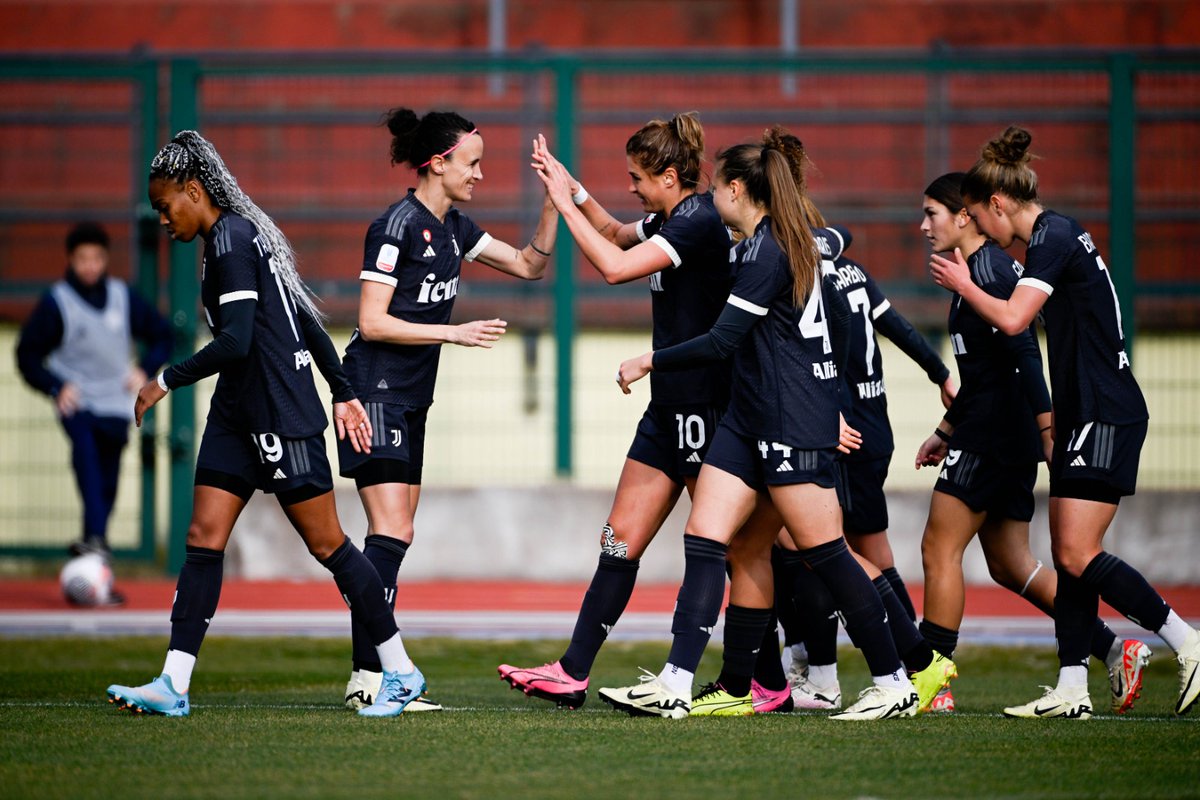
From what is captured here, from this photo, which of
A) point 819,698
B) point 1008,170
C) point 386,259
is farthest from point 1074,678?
point 386,259

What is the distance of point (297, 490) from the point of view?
5.82 m

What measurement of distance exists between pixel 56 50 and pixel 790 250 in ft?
44.9

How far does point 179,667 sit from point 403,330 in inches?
58.5

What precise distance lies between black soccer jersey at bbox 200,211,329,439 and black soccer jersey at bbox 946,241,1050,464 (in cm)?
256

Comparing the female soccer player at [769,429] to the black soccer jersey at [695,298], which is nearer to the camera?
the female soccer player at [769,429]

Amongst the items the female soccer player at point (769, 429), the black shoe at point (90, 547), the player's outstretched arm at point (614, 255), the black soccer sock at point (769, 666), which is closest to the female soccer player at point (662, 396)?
the player's outstretched arm at point (614, 255)

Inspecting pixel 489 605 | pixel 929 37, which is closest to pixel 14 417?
pixel 489 605

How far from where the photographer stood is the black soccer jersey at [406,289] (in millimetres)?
6145

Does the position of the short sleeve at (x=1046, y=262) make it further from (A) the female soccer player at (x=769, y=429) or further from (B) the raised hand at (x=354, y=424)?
(B) the raised hand at (x=354, y=424)

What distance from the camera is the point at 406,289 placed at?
6238 mm

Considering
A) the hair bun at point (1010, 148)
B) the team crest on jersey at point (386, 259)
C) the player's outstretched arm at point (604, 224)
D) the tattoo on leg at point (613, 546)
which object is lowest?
the tattoo on leg at point (613, 546)

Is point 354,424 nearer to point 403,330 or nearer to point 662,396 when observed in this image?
point 403,330

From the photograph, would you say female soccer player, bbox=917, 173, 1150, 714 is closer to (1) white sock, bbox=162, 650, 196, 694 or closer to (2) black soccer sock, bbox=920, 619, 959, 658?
(2) black soccer sock, bbox=920, 619, 959, 658

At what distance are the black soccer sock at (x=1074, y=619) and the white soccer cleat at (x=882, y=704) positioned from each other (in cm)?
63
